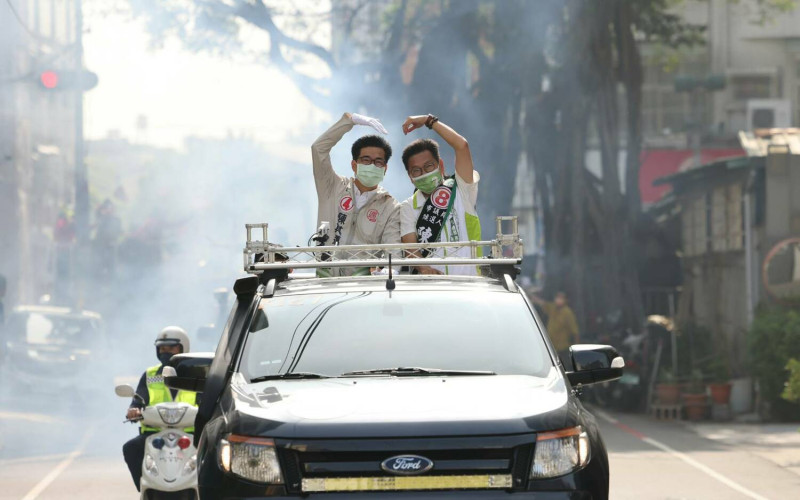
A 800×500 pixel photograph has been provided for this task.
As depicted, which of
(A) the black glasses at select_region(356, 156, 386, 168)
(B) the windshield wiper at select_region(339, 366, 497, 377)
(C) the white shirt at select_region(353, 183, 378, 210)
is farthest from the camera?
(C) the white shirt at select_region(353, 183, 378, 210)

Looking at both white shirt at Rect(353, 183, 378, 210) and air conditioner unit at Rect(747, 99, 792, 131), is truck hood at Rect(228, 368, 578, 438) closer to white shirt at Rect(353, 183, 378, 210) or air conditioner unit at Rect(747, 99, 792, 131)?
white shirt at Rect(353, 183, 378, 210)

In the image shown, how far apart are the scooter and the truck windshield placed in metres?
2.19

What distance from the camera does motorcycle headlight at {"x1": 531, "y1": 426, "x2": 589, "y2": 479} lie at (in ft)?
19.8

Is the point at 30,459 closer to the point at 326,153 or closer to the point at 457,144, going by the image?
the point at 326,153

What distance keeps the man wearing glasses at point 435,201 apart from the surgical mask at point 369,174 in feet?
0.60

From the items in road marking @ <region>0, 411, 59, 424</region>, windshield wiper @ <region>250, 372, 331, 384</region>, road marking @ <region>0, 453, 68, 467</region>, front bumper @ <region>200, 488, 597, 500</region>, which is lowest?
road marking @ <region>0, 411, 59, 424</region>

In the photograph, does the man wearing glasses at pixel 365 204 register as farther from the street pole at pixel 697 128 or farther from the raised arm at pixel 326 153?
the street pole at pixel 697 128

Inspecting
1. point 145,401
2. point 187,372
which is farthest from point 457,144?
point 187,372

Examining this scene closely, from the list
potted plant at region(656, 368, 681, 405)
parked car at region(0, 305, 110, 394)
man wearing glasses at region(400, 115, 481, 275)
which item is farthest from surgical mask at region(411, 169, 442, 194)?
potted plant at region(656, 368, 681, 405)

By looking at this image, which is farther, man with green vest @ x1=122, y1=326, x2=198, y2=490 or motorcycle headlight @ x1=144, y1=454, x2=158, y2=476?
man with green vest @ x1=122, y1=326, x2=198, y2=490

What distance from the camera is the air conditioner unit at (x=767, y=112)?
44.4 metres

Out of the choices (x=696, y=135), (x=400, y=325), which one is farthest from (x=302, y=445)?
(x=696, y=135)

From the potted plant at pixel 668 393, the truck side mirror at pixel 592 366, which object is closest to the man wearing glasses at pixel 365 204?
the truck side mirror at pixel 592 366

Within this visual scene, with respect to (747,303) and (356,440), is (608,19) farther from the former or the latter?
(356,440)
